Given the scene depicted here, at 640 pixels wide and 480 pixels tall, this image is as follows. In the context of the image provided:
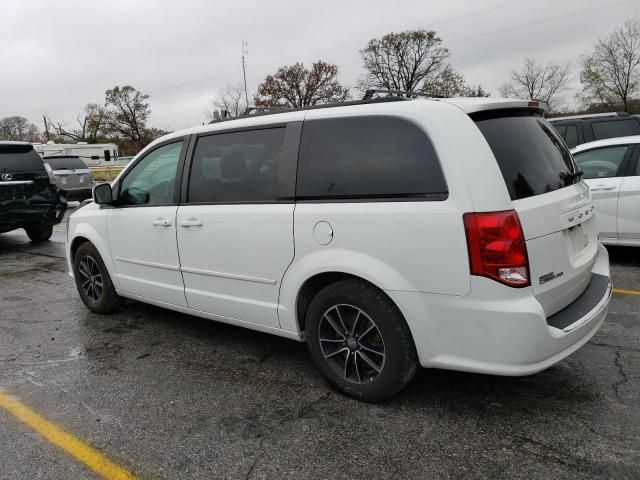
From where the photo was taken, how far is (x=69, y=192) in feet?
51.8

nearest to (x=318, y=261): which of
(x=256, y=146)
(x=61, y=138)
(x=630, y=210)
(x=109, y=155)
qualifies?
(x=256, y=146)

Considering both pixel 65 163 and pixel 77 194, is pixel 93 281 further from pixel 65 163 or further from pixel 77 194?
pixel 65 163

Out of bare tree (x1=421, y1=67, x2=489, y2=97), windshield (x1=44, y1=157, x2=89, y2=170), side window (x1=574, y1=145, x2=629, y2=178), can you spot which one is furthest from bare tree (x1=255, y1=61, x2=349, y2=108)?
side window (x1=574, y1=145, x2=629, y2=178)

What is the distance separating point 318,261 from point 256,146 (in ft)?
3.32

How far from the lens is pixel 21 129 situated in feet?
279

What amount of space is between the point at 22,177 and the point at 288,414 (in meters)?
7.95

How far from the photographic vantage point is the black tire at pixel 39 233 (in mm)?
10094

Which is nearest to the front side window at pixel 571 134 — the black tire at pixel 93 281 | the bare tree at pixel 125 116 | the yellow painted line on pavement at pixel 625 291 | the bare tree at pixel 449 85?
the yellow painted line on pavement at pixel 625 291

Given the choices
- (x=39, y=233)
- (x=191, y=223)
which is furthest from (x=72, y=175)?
(x=191, y=223)

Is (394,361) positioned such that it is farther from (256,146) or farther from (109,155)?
(109,155)

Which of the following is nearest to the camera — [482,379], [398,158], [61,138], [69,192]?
[398,158]

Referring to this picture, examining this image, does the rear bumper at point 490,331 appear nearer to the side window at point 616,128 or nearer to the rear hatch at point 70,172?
the side window at point 616,128

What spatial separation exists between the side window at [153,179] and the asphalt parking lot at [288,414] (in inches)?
47.5

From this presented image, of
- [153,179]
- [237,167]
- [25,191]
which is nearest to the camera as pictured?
[237,167]
